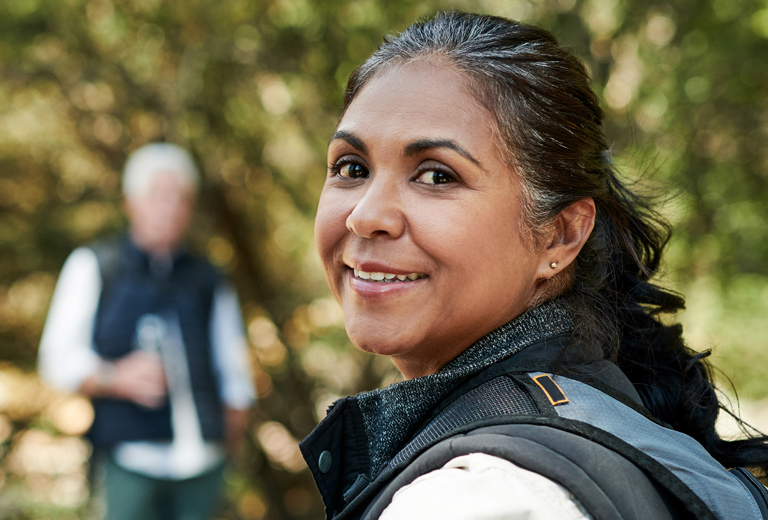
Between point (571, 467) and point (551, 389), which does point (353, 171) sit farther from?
point (571, 467)

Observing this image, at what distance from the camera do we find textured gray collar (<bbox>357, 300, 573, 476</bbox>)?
1310mm

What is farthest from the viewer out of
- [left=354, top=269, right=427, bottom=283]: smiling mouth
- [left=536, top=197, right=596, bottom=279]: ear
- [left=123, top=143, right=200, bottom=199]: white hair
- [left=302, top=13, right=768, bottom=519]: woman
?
[left=123, top=143, right=200, bottom=199]: white hair

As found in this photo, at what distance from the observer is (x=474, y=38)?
1.43 metres

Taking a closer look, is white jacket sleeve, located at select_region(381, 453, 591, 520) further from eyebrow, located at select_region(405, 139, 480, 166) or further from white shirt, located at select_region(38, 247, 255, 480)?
white shirt, located at select_region(38, 247, 255, 480)

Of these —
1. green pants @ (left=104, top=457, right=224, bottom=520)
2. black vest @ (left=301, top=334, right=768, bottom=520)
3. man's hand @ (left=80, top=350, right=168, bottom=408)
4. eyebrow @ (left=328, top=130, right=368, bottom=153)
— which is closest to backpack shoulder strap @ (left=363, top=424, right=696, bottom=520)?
black vest @ (left=301, top=334, right=768, bottom=520)

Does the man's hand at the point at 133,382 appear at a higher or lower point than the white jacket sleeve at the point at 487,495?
higher

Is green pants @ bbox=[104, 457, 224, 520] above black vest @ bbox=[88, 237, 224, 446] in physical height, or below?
below

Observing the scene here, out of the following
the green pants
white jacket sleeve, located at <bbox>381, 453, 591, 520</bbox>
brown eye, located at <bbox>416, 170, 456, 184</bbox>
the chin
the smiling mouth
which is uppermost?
brown eye, located at <bbox>416, 170, 456, 184</bbox>

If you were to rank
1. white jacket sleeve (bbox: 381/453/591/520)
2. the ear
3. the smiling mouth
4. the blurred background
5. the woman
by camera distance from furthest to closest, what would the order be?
1. the blurred background
2. the ear
3. the smiling mouth
4. the woman
5. white jacket sleeve (bbox: 381/453/591/520)

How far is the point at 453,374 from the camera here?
4.24 ft

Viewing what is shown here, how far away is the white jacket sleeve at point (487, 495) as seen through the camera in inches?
34.5

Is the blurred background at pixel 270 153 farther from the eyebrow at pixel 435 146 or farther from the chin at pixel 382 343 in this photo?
the chin at pixel 382 343

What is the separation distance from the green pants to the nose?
249 centimetres

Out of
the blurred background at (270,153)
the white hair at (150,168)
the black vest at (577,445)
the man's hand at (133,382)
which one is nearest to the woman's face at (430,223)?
the black vest at (577,445)
